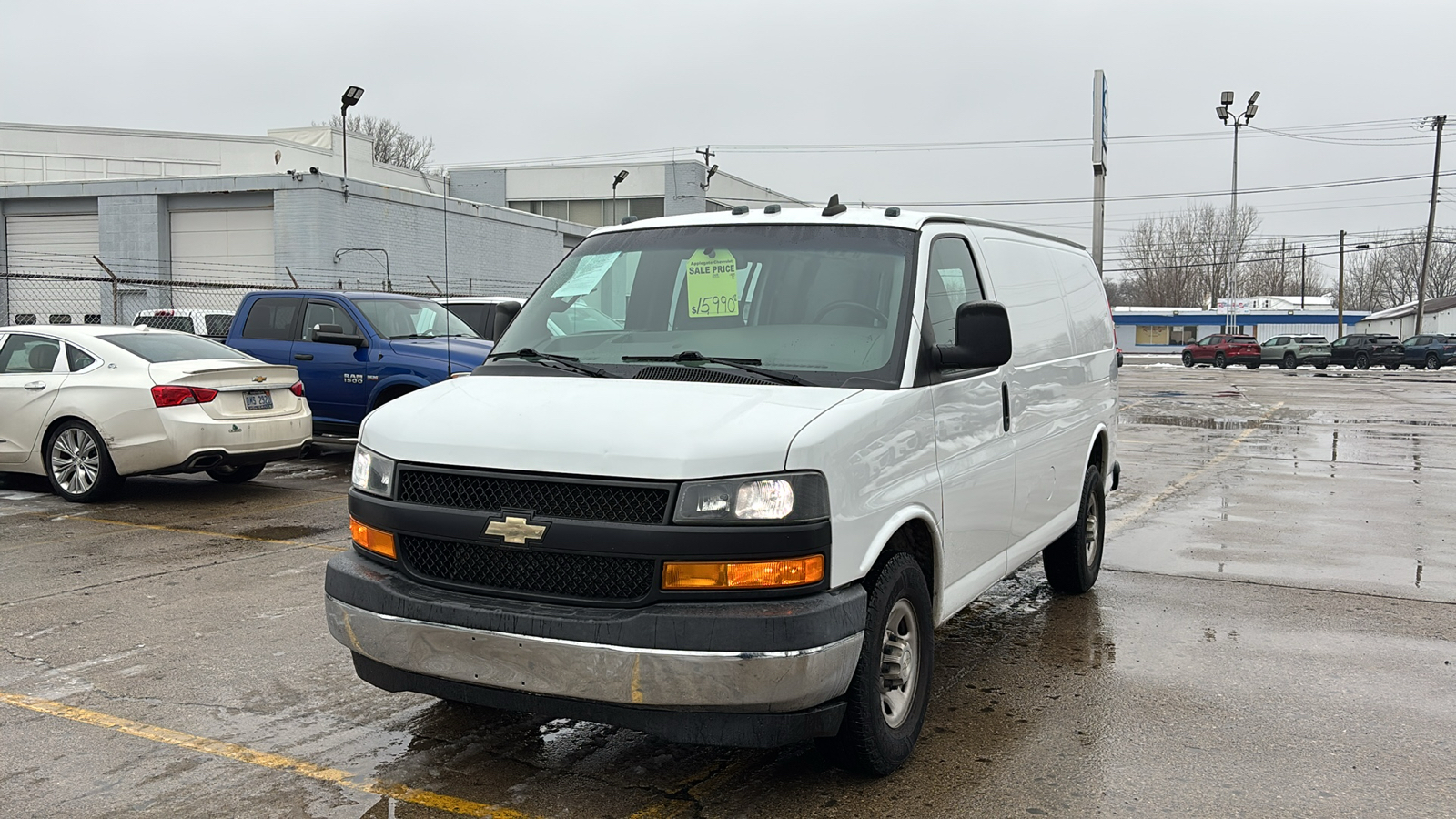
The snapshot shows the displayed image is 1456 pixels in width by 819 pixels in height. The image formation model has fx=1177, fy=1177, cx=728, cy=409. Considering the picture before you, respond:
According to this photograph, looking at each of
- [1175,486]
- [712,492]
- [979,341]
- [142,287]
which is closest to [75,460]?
[712,492]

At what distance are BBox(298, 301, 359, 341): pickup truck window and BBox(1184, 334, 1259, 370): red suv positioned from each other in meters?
47.4

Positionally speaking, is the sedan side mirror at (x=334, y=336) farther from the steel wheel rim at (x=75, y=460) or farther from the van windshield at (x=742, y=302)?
the van windshield at (x=742, y=302)

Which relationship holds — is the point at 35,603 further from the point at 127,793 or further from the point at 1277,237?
the point at 1277,237

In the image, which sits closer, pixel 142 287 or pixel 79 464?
pixel 79 464

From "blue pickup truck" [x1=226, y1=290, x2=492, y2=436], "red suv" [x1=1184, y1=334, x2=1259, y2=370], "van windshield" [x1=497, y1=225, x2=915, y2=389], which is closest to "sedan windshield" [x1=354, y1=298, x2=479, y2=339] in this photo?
"blue pickup truck" [x1=226, y1=290, x2=492, y2=436]

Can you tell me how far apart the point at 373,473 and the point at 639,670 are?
50.2 inches

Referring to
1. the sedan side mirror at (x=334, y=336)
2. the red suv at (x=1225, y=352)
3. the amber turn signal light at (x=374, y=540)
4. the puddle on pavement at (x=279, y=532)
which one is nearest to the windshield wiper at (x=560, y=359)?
the amber turn signal light at (x=374, y=540)

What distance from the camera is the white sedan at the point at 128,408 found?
973cm

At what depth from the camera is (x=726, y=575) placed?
353 centimetres

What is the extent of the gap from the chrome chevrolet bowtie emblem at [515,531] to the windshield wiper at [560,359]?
0.85 m

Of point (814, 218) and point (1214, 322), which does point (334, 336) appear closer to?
point (814, 218)

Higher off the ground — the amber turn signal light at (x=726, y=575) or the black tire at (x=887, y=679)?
the amber turn signal light at (x=726, y=575)

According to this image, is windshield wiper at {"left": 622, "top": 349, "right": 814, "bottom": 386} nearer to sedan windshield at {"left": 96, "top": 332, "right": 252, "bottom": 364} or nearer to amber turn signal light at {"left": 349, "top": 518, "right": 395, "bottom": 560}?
amber turn signal light at {"left": 349, "top": 518, "right": 395, "bottom": 560}

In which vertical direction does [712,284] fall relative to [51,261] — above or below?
below
